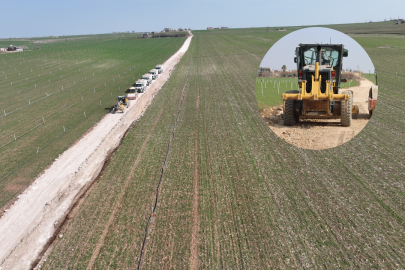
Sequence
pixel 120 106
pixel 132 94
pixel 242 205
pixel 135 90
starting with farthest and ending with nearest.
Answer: pixel 135 90 → pixel 132 94 → pixel 120 106 → pixel 242 205

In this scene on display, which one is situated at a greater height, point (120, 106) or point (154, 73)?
point (154, 73)

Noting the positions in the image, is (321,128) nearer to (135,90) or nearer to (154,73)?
(135,90)

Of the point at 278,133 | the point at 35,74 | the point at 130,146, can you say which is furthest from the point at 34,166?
the point at 35,74

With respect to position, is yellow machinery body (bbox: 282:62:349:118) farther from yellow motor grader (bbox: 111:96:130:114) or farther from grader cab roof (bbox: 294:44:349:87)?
yellow motor grader (bbox: 111:96:130:114)

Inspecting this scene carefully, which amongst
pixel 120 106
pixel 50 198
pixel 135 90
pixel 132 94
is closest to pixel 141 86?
pixel 135 90

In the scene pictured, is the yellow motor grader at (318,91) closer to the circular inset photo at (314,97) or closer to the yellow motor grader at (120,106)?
the circular inset photo at (314,97)

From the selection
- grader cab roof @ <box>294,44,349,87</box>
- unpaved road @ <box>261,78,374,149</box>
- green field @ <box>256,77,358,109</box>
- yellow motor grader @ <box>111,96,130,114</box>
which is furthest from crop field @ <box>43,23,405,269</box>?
yellow motor grader @ <box>111,96,130,114</box>

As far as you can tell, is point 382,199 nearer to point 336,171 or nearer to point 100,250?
point 336,171
